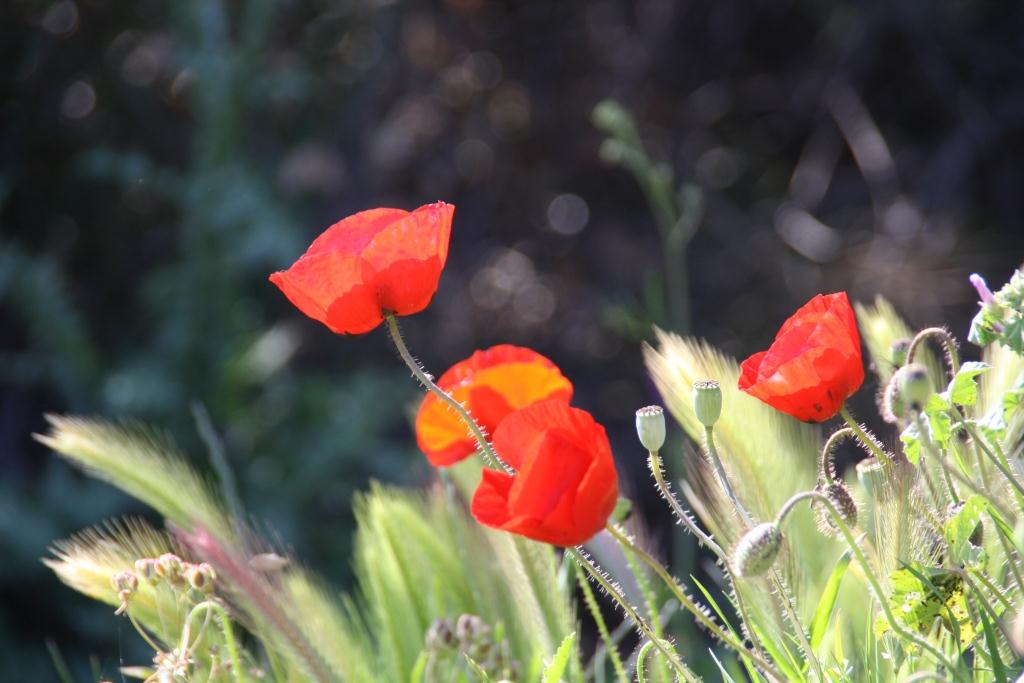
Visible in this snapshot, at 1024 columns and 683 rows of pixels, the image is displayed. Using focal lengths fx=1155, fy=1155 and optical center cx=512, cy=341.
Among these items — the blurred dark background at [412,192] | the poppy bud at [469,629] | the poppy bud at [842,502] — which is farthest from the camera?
the blurred dark background at [412,192]

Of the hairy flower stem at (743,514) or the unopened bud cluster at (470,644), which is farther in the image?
the unopened bud cluster at (470,644)

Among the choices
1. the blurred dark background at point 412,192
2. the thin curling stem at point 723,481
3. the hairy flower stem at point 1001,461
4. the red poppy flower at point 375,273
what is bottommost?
the hairy flower stem at point 1001,461

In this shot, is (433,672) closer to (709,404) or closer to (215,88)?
(709,404)

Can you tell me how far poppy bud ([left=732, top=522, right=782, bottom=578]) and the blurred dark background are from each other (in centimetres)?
150

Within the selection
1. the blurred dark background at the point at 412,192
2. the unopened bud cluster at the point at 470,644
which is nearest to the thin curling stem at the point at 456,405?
the unopened bud cluster at the point at 470,644

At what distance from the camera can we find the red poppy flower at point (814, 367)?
18.8 inches

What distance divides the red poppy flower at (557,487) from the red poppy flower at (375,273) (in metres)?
0.10

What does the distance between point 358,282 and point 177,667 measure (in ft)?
0.60

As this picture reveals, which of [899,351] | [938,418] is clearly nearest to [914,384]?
[938,418]

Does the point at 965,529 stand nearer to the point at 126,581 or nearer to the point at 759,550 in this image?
the point at 759,550

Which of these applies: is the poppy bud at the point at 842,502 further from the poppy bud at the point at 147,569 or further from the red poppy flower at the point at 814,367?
the poppy bud at the point at 147,569

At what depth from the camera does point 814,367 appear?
478mm

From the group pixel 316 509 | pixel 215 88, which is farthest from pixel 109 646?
pixel 215 88

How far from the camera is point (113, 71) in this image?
208 cm
